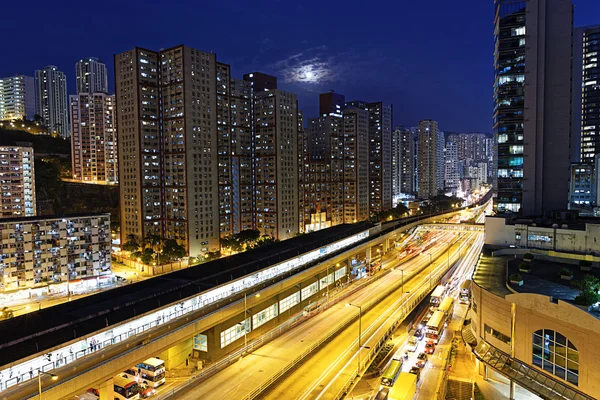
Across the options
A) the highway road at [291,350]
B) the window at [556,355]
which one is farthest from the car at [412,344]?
the window at [556,355]

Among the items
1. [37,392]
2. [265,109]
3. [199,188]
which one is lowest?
[37,392]

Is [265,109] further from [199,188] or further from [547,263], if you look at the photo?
[547,263]

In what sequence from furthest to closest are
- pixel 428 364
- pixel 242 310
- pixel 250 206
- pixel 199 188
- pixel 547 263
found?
pixel 250 206
pixel 199 188
pixel 547 263
pixel 242 310
pixel 428 364

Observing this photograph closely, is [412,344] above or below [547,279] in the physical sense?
below

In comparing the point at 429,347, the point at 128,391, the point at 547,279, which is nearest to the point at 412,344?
the point at 429,347

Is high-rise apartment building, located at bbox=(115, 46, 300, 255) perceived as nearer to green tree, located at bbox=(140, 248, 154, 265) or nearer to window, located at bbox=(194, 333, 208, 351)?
green tree, located at bbox=(140, 248, 154, 265)

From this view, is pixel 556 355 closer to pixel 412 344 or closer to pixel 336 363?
pixel 412 344

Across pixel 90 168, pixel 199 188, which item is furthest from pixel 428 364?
pixel 90 168
